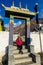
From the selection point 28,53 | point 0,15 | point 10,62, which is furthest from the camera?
point 0,15

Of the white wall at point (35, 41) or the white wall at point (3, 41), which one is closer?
the white wall at point (3, 41)

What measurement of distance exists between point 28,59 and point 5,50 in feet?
8.70

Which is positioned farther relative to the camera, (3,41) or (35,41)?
(35,41)

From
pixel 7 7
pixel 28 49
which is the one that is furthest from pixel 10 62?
pixel 7 7

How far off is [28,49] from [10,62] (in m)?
2.47

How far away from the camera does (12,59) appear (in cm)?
846

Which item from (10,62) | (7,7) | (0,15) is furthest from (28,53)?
(0,15)

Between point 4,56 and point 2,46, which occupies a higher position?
point 2,46

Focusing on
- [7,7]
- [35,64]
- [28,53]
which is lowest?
[35,64]

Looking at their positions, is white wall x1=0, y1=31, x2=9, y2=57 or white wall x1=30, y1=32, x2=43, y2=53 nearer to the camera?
white wall x1=0, y1=31, x2=9, y2=57

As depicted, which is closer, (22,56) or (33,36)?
(22,56)

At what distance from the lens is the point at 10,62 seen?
8.38 metres

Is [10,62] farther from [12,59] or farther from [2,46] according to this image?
[2,46]

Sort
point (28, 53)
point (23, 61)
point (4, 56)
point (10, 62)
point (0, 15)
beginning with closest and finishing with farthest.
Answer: point (10, 62) → point (23, 61) → point (28, 53) → point (4, 56) → point (0, 15)
